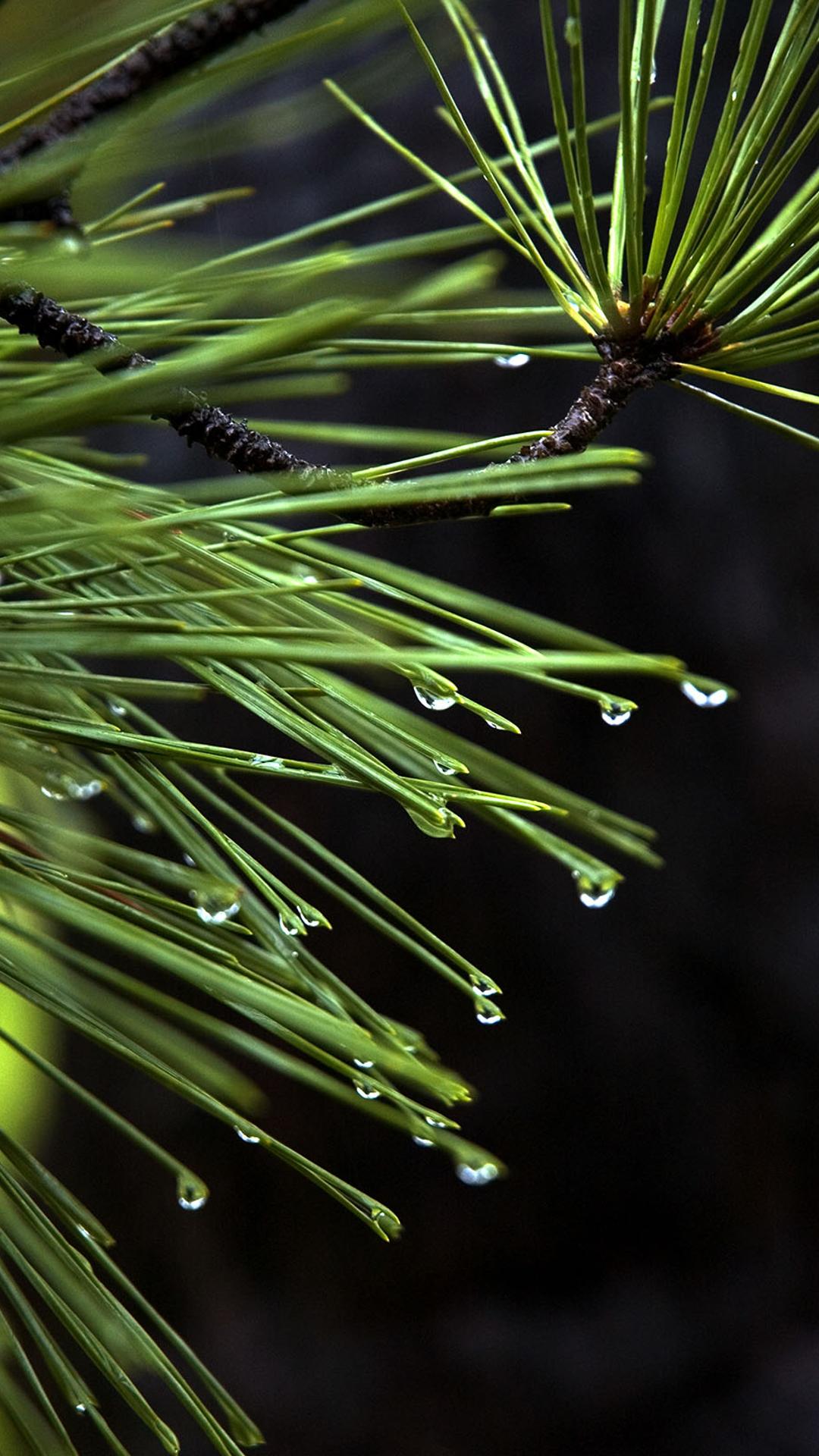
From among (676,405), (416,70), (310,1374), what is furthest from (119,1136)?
(416,70)

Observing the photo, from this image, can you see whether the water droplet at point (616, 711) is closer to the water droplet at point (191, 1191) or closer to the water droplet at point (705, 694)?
the water droplet at point (705, 694)

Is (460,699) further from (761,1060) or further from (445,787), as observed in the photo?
(761,1060)

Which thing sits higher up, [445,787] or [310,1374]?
[445,787]

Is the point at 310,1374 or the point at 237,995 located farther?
the point at 310,1374

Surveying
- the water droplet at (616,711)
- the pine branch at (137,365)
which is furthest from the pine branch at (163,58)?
the water droplet at (616,711)

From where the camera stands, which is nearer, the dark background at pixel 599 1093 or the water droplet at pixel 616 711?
the water droplet at pixel 616 711

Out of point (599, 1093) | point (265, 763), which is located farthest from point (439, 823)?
point (599, 1093)

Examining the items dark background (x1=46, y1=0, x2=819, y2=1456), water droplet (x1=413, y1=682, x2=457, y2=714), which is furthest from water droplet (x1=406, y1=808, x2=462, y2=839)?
dark background (x1=46, y1=0, x2=819, y2=1456)
